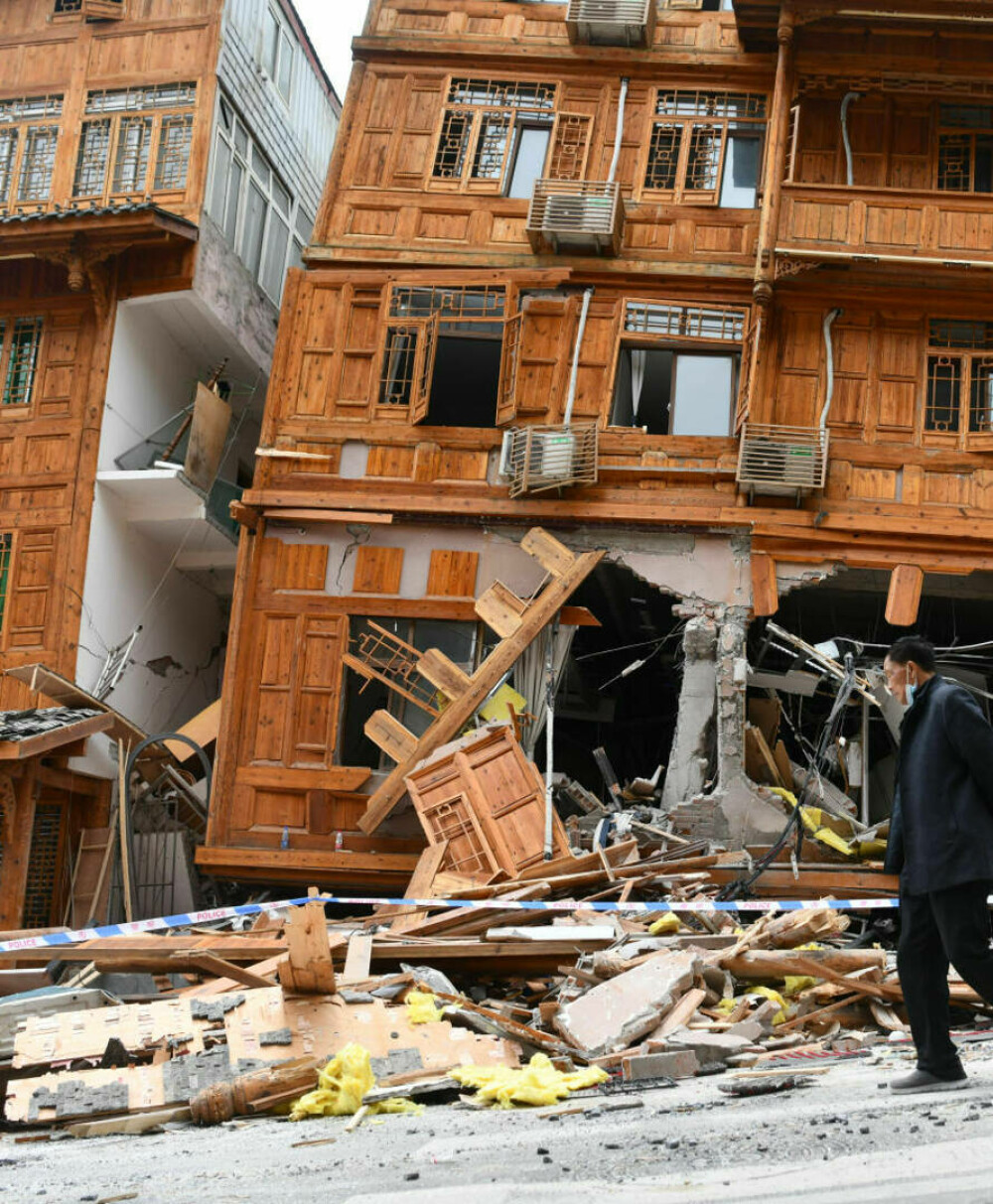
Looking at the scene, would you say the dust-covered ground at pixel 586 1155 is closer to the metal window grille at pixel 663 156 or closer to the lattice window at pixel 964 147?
the metal window grille at pixel 663 156

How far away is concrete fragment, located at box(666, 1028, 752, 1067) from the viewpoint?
796cm

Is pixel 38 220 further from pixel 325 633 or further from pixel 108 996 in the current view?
pixel 108 996

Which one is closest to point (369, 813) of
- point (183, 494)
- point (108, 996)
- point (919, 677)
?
point (183, 494)

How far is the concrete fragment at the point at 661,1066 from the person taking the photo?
7.43 m

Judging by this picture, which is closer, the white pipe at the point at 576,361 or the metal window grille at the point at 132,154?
the white pipe at the point at 576,361

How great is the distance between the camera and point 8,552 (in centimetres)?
1970

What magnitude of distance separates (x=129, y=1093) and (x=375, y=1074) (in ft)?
4.13

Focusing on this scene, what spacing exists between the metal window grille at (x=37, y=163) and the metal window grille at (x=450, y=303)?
5.87 m

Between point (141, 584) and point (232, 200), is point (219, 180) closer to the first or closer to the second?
point (232, 200)

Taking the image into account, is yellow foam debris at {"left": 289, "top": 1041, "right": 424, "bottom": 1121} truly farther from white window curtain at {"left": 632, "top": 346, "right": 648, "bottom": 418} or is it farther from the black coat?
white window curtain at {"left": 632, "top": 346, "right": 648, "bottom": 418}

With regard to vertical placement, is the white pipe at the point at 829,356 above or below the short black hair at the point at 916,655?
above

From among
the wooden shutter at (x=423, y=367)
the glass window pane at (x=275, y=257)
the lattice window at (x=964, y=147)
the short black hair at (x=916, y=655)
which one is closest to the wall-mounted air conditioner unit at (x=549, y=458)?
the wooden shutter at (x=423, y=367)

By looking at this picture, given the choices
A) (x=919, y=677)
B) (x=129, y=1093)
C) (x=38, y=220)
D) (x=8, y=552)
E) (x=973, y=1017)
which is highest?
(x=38, y=220)

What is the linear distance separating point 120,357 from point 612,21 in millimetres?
8065
